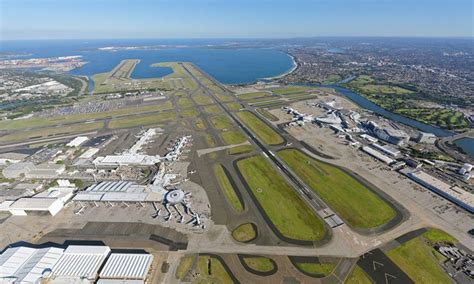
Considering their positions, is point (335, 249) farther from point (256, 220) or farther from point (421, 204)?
point (421, 204)

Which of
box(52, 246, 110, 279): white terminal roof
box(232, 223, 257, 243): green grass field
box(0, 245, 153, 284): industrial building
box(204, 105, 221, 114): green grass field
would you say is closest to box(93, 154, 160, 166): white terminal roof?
box(0, 245, 153, 284): industrial building

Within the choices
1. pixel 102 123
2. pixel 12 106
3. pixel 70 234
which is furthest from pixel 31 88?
pixel 70 234

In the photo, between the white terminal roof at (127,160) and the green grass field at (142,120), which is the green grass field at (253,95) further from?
the white terminal roof at (127,160)

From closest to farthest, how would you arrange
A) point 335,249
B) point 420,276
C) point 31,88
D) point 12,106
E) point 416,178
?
point 420,276, point 335,249, point 416,178, point 12,106, point 31,88

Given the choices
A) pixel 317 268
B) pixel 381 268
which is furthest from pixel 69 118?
pixel 381 268

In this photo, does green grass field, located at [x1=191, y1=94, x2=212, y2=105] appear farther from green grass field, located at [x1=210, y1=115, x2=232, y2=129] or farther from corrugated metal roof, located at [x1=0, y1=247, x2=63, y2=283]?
corrugated metal roof, located at [x1=0, y1=247, x2=63, y2=283]
